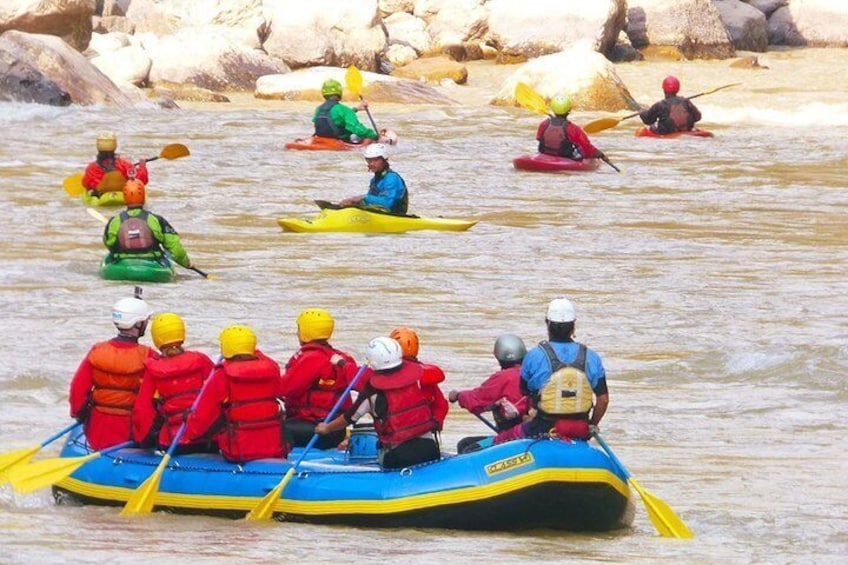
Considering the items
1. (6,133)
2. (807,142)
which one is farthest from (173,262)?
(807,142)

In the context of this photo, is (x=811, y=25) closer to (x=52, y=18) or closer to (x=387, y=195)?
(x=52, y=18)

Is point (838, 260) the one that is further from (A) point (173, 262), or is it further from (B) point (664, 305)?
(A) point (173, 262)

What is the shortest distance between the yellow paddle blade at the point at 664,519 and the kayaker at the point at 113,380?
226 cm

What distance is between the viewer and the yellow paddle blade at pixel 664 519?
25.1 feet

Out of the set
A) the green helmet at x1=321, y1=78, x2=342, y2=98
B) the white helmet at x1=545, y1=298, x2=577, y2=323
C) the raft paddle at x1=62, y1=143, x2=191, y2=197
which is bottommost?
the raft paddle at x1=62, y1=143, x2=191, y2=197

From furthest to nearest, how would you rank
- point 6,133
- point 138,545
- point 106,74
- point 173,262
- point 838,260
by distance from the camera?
point 106,74 < point 6,133 < point 838,260 < point 173,262 < point 138,545

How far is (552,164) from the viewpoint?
21484 mm

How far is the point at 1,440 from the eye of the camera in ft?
31.2

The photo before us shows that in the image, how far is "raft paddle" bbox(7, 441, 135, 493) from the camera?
8031 millimetres

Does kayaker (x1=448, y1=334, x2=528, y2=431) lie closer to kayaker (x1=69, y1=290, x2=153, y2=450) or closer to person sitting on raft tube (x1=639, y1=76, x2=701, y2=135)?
kayaker (x1=69, y1=290, x2=153, y2=450)

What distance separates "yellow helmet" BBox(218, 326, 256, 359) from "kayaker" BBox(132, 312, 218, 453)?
0.22m

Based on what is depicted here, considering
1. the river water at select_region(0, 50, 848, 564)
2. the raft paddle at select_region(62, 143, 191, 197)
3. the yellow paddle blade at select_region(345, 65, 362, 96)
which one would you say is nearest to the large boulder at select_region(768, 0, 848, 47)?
the river water at select_region(0, 50, 848, 564)

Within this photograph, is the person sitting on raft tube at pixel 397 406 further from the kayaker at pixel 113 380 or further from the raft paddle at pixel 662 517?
the kayaker at pixel 113 380

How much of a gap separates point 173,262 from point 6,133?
9.86 metres
